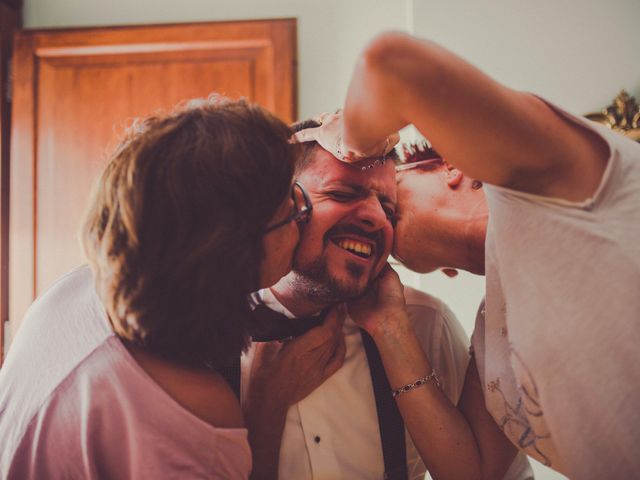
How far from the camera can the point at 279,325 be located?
1185mm

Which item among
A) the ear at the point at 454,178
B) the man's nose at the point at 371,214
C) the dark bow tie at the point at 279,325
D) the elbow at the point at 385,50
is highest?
the elbow at the point at 385,50

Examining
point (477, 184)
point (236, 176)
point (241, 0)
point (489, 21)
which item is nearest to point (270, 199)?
point (236, 176)

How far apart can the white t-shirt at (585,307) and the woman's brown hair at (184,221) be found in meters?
0.39

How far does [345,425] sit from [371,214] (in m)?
0.53

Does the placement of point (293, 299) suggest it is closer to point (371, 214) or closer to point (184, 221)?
point (371, 214)

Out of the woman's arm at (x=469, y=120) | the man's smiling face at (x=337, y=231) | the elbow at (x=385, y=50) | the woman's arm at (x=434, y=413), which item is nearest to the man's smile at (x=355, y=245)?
the man's smiling face at (x=337, y=231)

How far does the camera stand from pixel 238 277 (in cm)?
82

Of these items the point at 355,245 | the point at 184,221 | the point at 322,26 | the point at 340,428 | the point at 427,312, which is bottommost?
the point at 340,428

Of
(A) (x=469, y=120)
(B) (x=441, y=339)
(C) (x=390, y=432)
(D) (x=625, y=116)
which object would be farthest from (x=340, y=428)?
(D) (x=625, y=116)

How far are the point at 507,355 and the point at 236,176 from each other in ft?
1.94

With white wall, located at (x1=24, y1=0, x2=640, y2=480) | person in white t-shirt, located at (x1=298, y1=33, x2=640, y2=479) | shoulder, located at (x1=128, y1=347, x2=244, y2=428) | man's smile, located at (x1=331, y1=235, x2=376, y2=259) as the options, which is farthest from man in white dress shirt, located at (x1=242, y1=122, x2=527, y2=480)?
white wall, located at (x1=24, y1=0, x2=640, y2=480)

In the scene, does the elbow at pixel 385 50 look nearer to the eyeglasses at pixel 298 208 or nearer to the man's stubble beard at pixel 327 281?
the eyeglasses at pixel 298 208

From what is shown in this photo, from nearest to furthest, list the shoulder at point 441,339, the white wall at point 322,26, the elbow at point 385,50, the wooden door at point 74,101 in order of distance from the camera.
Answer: the elbow at point 385,50 → the shoulder at point 441,339 → the wooden door at point 74,101 → the white wall at point 322,26

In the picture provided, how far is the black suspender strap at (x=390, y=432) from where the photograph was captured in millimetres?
1163
